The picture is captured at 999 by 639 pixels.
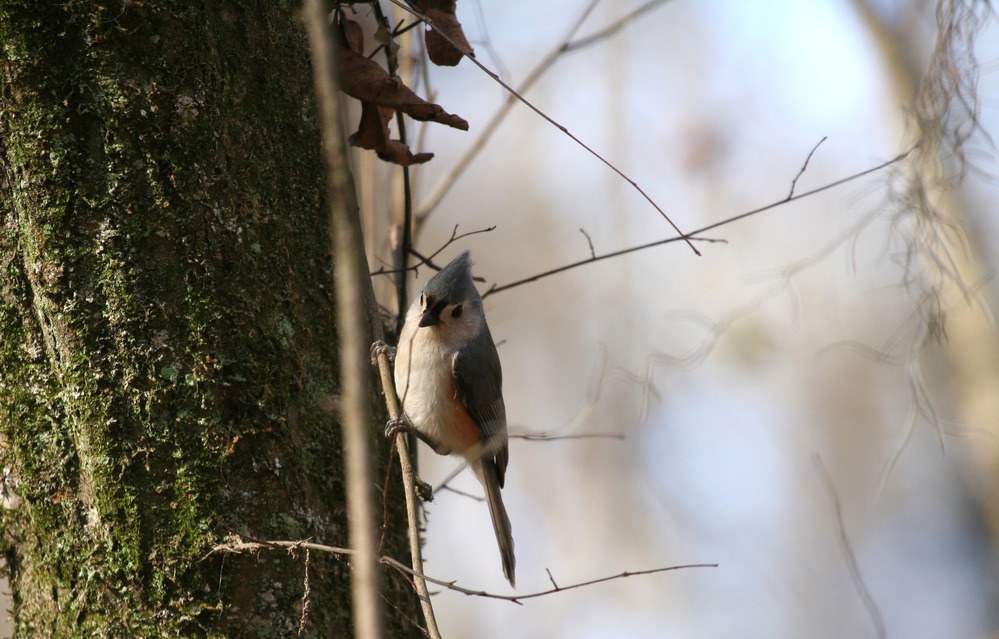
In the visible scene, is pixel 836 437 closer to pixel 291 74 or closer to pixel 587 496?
pixel 587 496

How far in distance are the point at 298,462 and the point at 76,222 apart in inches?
28.1

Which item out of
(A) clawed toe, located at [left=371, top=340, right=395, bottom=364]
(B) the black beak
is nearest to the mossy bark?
(A) clawed toe, located at [left=371, top=340, right=395, bottom=364]

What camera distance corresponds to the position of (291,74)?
2.08 m

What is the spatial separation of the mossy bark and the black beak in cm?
115

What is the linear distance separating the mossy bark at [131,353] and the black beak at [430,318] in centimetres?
115

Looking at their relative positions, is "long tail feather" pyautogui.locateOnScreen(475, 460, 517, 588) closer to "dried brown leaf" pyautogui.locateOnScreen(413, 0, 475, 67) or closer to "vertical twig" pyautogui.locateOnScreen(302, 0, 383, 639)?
"dried brown leaf" pyautogui.locateOnScreen(413, 0, 475, 67)

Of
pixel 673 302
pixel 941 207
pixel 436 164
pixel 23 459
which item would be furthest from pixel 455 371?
pixel 673 302

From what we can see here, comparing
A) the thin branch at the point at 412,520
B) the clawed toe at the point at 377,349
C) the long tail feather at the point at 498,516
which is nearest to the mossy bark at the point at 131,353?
the thin branch at the point at 412,520

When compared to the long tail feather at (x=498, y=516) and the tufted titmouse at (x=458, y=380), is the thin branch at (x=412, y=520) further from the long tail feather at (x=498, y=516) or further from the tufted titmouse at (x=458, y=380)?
the long tail feather at (x=498, y=516)

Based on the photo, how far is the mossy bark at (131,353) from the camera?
1753mm

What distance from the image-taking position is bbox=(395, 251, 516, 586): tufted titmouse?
3162 mm

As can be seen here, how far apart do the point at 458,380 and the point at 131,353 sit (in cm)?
168

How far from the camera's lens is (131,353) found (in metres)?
1.77

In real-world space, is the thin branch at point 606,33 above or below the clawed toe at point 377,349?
above
